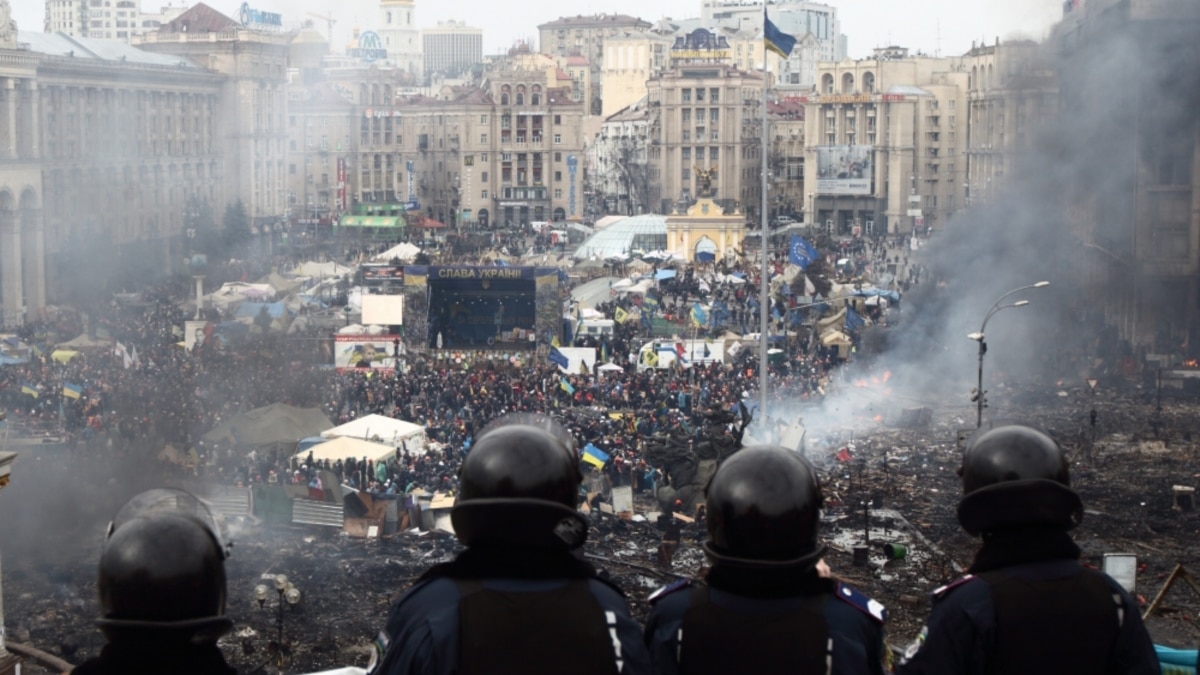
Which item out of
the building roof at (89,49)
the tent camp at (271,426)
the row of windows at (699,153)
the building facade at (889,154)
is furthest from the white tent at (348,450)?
the row of windows at (699,153)

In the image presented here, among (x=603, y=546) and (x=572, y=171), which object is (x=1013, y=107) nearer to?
(x=603, y=546)

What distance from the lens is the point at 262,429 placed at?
2506cm

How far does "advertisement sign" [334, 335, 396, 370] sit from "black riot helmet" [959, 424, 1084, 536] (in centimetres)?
3127

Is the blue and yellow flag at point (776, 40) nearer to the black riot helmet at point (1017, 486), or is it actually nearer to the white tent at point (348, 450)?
the white tent at point (348, 450)

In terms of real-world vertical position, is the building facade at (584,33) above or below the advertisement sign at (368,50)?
above

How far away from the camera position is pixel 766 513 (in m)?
3.60

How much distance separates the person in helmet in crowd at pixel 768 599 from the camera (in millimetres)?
3605

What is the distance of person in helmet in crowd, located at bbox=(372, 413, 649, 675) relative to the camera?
3.48 metres

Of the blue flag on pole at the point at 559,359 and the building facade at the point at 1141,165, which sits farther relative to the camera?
the building facade at the point at 1141,165

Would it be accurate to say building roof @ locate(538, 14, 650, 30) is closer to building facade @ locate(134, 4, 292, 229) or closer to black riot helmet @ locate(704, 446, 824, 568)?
building facade @ locate(134, 4, 292, 229)

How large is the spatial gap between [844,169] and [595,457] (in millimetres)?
59268

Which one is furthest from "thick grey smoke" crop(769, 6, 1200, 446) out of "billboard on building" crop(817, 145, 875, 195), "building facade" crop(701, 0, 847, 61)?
"building facade" crop(701, 0, 847, 61)

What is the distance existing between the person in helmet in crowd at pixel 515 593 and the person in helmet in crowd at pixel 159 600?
17.6 inches

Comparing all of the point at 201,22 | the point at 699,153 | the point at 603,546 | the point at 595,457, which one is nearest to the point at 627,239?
the point at 699,153
